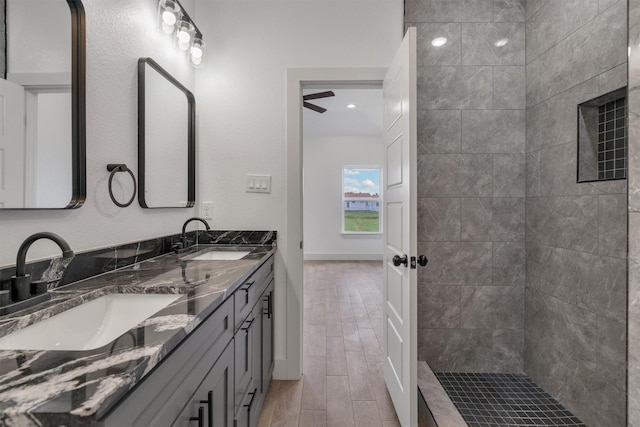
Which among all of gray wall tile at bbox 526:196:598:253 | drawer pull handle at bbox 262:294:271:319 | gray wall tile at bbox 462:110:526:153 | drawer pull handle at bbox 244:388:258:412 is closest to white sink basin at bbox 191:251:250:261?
drawer pull handle at bbox 262:294:271:319

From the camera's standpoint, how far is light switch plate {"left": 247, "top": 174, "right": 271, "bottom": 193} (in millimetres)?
2160

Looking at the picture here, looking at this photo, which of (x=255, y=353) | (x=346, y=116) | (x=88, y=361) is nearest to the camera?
(x=88, y=361)

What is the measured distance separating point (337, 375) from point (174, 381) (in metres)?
1.65

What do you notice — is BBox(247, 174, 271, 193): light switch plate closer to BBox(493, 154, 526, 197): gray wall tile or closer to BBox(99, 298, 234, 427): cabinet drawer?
BBox(99, 298, 234, 427): cabinet drawer

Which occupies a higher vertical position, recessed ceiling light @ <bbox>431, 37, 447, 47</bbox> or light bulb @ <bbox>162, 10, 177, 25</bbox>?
recessed ceiling light @ <bbox>431, 37, 447, 47</bbox>

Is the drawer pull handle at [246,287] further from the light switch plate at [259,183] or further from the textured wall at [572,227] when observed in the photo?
the textured wall at [572,227]

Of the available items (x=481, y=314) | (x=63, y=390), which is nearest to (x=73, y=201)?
(x=63, y=390)

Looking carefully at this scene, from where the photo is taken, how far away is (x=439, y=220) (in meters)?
2.08

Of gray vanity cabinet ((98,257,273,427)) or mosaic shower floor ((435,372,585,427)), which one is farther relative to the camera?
mosaic shower floor ((435,372,585,427))

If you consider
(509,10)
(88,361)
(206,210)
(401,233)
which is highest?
(509,10)

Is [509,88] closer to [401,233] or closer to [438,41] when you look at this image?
[438,41]

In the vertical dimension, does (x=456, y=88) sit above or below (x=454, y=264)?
above

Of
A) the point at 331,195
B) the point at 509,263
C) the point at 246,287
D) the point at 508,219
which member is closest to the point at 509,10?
the point at 508,219

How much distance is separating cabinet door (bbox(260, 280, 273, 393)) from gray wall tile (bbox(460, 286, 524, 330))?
4.24ft
